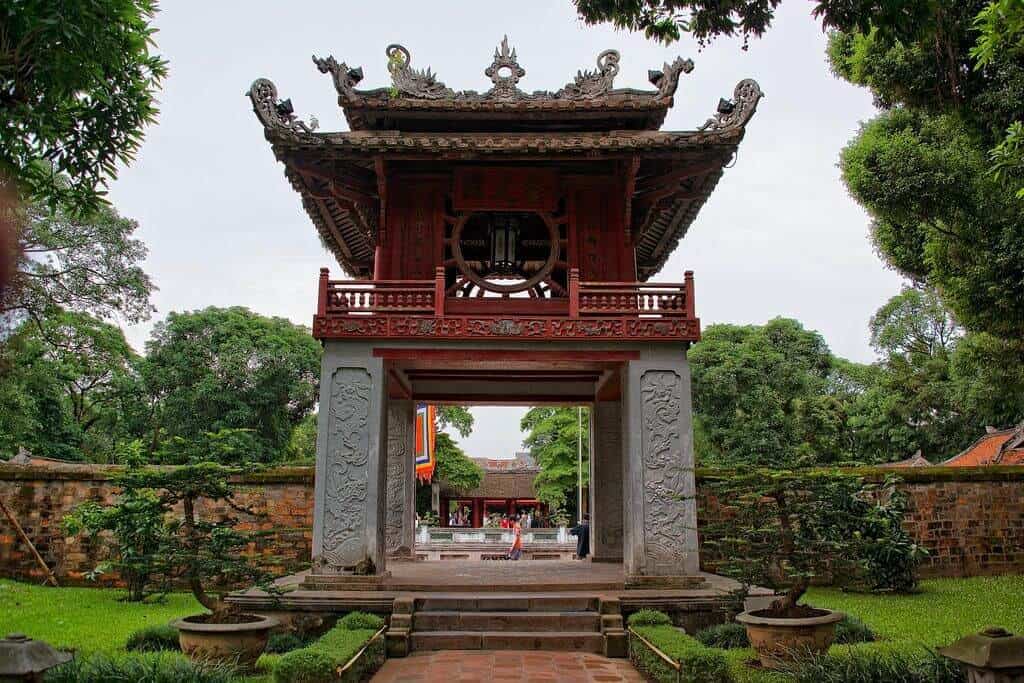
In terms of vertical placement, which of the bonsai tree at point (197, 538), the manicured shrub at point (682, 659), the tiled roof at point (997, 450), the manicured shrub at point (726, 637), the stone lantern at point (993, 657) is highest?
the tiled roof at point (997, 450)

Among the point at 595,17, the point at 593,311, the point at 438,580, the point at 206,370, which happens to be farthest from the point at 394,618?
the point at 206,370

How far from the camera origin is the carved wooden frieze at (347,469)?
988 centimetres

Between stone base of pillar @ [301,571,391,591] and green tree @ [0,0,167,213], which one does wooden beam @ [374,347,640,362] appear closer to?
stone base of pillar @ [301,571,391,591]

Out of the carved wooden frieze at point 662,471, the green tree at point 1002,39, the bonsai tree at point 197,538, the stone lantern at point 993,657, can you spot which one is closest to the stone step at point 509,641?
the carved wooden frieze at point 662,471

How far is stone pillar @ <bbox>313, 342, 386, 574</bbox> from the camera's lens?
988cm

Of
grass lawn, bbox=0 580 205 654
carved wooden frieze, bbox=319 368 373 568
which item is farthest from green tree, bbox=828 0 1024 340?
grass lawn, bbox=0 580 205 654

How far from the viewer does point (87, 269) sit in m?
19.0

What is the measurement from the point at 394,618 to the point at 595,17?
6.56 metres

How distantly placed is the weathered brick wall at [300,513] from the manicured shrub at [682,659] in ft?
22.9

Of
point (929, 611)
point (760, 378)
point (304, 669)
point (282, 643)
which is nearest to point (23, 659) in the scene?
point (304, 669)

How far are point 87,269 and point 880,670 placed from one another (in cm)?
1908

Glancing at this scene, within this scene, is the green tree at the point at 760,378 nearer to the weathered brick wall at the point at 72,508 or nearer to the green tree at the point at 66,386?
the weathered brick wall at the point at 72,508

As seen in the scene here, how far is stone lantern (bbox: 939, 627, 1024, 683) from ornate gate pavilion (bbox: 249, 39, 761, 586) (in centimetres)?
463

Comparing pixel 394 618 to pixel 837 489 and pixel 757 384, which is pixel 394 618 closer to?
pixel 837 489
